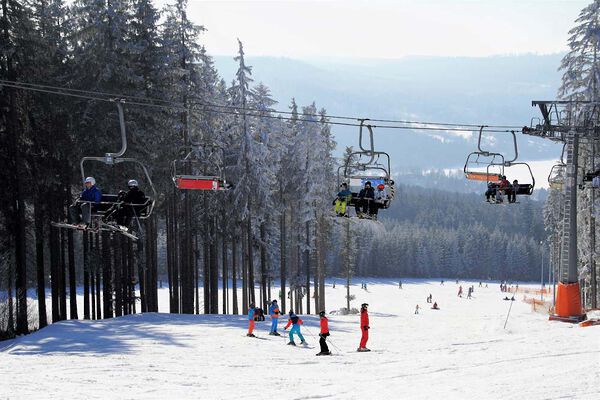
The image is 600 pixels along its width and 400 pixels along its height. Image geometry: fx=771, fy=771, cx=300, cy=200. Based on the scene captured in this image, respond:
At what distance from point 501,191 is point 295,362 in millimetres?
9672

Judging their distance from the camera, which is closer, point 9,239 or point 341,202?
point 341,202

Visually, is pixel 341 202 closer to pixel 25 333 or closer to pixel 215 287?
pixel 25 333

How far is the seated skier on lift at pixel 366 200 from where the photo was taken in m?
24.4

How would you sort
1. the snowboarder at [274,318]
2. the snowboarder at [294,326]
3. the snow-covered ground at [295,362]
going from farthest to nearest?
the snowboarder at [274,318] → the snowboarder at [294,326] → the snow-covered ground at [295,362]

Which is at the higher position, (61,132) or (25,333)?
(61,132)

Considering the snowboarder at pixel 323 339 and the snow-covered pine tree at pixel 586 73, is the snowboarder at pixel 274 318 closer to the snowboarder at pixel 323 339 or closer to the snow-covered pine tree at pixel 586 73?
the snowboarder at pixel 323 339

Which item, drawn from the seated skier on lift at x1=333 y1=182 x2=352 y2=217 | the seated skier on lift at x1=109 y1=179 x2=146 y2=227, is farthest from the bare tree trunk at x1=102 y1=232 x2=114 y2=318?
the seated skier on lift at x1=109 y1=179 x2=146 y2=227

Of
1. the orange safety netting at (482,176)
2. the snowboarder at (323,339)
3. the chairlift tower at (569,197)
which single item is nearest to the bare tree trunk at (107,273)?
the snowboarder at (323,339)

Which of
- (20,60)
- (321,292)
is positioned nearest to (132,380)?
(20,60)

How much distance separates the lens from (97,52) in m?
32.2

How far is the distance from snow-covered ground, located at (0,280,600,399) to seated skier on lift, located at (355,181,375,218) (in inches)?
178

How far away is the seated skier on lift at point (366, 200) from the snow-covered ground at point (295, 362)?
14.8 feet

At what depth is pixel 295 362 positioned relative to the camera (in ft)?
75.9

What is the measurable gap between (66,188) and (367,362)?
59.4ft
